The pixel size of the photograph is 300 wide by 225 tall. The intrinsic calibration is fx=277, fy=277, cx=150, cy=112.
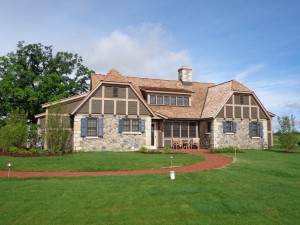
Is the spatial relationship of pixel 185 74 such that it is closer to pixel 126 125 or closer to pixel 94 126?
pixel 126 125

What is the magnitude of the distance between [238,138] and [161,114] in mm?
7682

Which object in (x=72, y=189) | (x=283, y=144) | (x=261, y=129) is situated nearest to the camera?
(x=72, y=189)

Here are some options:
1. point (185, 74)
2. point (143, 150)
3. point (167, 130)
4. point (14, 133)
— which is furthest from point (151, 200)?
point (185, 74)

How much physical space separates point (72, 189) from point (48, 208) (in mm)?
1836

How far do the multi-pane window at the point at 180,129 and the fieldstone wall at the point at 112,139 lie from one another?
327 cm

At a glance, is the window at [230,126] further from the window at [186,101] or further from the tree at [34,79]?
the tree at [34,79]

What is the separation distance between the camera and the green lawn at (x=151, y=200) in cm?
665

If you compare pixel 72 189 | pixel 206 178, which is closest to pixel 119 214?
pixel 72 189

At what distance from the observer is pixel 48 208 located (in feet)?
23.9

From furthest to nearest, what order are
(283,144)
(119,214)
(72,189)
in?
(283,144) → (72,189) → (119,214)

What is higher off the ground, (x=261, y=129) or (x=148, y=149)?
(x=261, y=129)

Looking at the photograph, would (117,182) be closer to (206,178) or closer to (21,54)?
(206,178)

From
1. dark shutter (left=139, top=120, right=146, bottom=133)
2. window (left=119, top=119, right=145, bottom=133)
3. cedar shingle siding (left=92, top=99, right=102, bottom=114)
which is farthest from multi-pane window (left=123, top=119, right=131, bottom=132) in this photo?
cedar shingle siding (left=92, top=99, right=102, bottom=114)

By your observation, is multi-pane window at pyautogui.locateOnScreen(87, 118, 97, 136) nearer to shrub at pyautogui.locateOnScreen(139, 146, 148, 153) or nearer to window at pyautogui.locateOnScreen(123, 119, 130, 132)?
window at pyautogui.locateOnScreen(123, 119, 130, 132)
